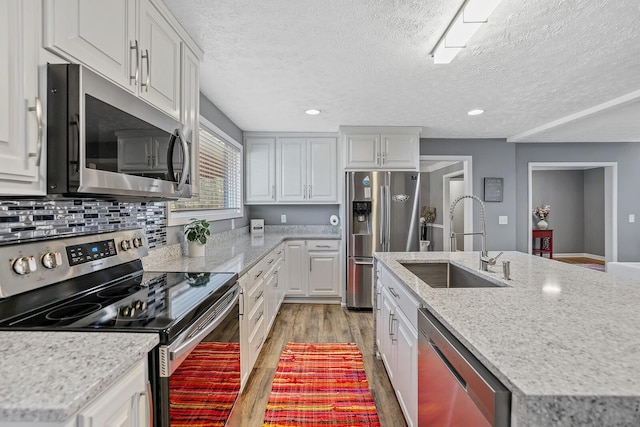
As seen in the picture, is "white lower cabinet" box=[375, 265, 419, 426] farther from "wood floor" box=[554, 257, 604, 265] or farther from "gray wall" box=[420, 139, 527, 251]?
"wood floor" box=[554, 257, 604, 265]

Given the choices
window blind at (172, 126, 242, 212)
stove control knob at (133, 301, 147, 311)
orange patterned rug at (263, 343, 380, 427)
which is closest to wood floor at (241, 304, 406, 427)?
orange patterned rug at (263, 343, 380, 427)

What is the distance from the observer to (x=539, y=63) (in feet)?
7.80

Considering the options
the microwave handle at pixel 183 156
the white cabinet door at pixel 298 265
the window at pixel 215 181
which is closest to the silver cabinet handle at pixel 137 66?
the microwave handle at pixel 183 156

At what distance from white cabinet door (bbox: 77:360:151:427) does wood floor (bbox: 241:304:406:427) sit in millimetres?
1217

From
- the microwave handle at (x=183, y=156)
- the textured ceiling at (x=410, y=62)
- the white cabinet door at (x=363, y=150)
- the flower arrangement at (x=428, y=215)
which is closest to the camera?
the microwave handle at (x=183, y=156)

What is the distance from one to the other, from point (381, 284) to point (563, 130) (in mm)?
3542

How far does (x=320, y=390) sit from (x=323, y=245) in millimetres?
2198

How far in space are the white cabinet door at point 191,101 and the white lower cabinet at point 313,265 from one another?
236 centimetres

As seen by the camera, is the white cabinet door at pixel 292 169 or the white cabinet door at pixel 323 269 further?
the white cabinet door at pixel 292 169

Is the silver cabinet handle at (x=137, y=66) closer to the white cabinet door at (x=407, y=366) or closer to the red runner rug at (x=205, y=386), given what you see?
the red runner rug at (x=205, y=386)

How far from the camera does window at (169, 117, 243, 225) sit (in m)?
2.77

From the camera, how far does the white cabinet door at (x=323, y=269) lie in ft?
14.2

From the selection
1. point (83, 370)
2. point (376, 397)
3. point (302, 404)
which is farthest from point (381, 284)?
point (83, 370)

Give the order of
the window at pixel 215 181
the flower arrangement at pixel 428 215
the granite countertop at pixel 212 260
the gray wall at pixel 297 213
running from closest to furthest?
the granite countertop at pixel 212 260, the window at pixel 215 181, the gray wall at pixel 297 213, the flower arrangement at pixel 428 215
